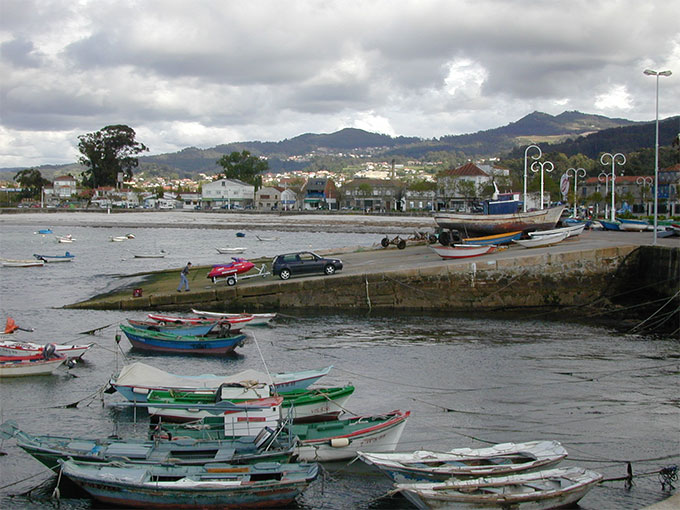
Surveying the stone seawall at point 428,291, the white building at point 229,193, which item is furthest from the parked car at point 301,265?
the white building at point 229,193

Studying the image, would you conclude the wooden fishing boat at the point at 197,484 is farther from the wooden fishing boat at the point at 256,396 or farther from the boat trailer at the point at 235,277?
the boat trailer at the point at 235,277

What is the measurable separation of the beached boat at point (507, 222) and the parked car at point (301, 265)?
12.2 metres

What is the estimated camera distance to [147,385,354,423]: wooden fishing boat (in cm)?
1548

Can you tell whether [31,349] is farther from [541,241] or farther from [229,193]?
[229,193]

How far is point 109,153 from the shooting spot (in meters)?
187

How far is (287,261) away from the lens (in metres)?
34.7

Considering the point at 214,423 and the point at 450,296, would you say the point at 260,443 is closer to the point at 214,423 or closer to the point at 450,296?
the point at 214,423

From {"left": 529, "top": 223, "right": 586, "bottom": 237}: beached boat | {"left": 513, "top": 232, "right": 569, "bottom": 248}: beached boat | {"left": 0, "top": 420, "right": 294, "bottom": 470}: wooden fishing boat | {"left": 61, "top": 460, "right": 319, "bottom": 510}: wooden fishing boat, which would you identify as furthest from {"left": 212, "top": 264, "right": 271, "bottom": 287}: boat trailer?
{"left": 61, "top": 460, "right": 319, "bottom": 510}: wooden fishing boat

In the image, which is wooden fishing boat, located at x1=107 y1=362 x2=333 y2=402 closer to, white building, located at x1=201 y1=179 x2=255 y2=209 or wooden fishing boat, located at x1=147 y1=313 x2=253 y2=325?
wooden fishing boat, located at x1=147 y1=313 x2=253 y2=325

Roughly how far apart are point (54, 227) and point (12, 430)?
11657 centimetres

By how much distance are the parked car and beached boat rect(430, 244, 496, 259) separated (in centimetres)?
587

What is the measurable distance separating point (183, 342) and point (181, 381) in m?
7.64

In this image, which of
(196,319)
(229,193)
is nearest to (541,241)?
(196,319)

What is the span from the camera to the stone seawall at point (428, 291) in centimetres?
3306
